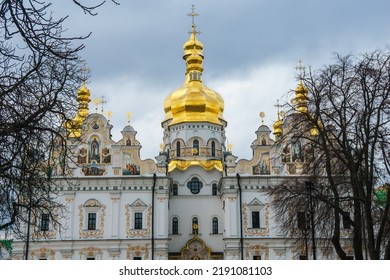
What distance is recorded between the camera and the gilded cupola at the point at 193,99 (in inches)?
1970

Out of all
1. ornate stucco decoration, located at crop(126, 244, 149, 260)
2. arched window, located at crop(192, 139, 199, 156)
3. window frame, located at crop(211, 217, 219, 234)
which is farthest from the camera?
arched window, located at crop(192, 139, 199, 156)

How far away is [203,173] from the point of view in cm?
4378

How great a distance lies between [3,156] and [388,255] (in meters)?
13.5

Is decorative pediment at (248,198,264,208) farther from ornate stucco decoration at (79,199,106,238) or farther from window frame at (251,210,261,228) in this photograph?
ornate stucco decoration at (79,199,106,238)

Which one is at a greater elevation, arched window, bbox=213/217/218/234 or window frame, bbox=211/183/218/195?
window frame, bbox=211/183/218/195

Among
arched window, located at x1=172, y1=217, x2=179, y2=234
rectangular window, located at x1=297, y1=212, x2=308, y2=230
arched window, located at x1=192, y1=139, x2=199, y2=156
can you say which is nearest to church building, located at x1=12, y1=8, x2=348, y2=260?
arched window, located at x1=172, y1=217, x2=179, y2=234

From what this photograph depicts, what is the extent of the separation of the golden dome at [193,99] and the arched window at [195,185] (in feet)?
24.1

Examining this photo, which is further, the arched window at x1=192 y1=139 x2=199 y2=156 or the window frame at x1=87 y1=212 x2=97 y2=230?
the arched window at x1=192 y1=139 x2=199 y2=156

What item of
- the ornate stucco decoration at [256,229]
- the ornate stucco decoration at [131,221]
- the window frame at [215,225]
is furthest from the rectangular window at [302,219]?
the window frame at [215,225]

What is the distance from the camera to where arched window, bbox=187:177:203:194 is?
4331 centimetres

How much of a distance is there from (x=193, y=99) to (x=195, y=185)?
31.6ft

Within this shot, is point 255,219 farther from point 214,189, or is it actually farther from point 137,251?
point 137,251

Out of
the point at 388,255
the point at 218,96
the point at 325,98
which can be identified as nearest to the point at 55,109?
the point at 325,98

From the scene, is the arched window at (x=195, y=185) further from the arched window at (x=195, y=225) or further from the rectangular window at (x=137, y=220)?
the rectangular window at (x=137, y=220)
